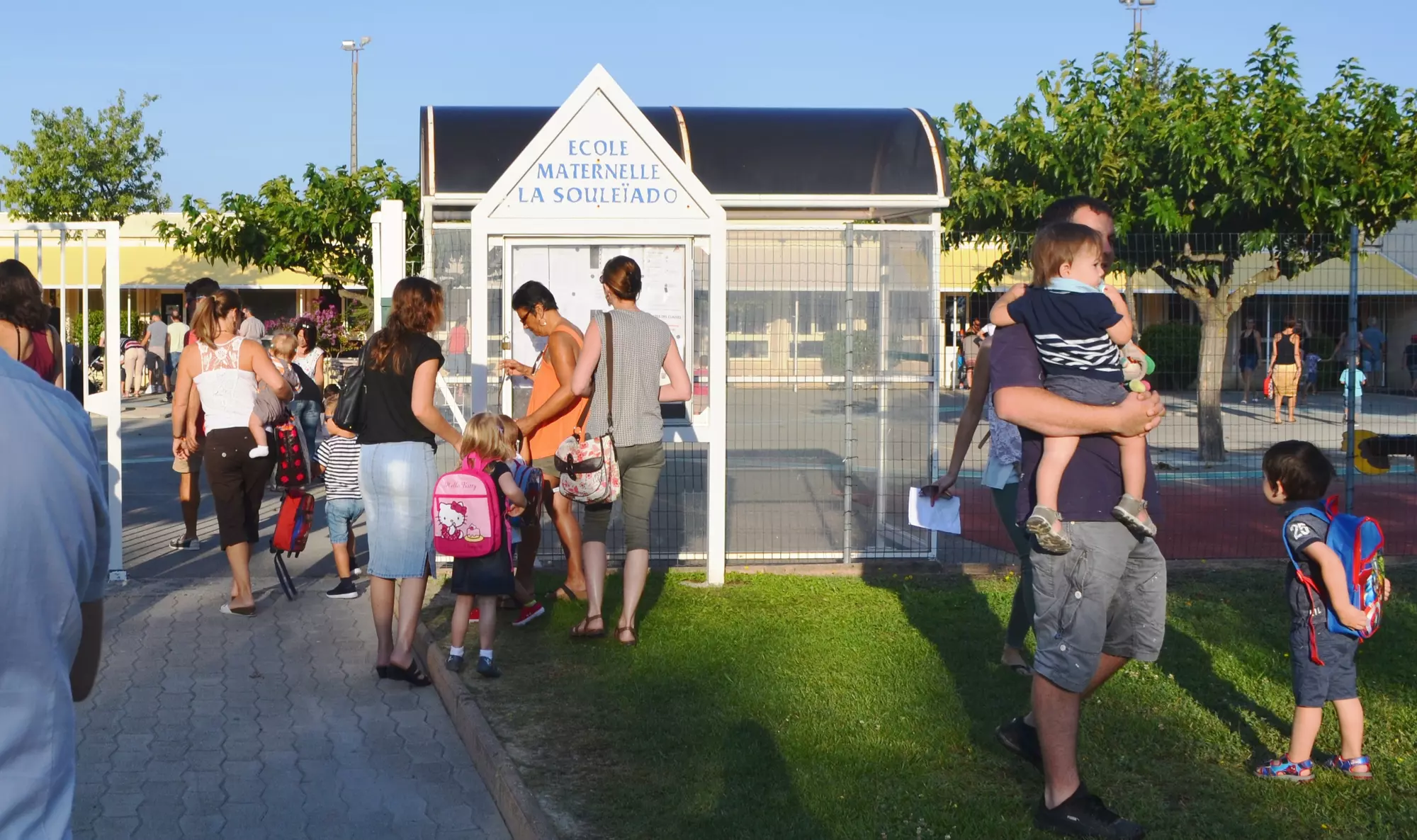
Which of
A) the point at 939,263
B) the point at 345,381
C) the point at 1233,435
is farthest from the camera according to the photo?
the point at 1233,435

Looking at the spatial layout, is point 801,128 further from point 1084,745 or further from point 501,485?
point 1084,745

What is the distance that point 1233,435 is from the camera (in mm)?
12242

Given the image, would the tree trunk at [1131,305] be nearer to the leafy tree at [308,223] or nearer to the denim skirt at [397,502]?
the denim skirt at [397,502]

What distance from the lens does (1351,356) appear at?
944 centimetres

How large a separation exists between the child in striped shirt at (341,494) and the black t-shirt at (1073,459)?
481 cm

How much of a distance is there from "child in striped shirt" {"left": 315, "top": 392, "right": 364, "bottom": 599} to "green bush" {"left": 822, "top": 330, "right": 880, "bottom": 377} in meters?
3.08

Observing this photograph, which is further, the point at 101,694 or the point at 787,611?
the point at 787,611

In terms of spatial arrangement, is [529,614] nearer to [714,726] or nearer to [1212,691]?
[714,726]

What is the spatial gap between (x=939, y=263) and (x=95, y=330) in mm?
24357

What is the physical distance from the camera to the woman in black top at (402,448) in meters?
6.30

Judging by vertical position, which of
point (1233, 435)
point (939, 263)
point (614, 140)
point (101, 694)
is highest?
point (614, 140)

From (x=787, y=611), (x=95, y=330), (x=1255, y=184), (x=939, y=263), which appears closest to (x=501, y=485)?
(x=787, y=611)

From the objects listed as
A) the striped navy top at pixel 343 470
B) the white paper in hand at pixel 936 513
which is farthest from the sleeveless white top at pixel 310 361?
the white paper in hand at pixel 936 513

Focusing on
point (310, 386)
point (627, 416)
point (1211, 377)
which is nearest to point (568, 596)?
point (627, 416)
